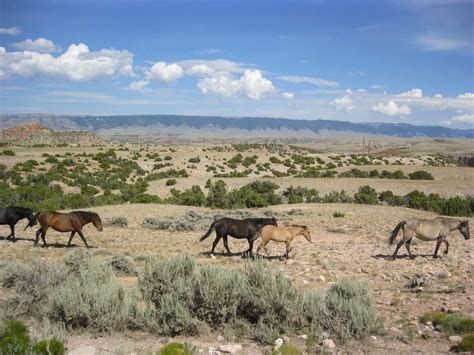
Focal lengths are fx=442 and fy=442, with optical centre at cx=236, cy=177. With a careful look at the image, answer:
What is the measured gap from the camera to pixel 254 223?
13.5 meters

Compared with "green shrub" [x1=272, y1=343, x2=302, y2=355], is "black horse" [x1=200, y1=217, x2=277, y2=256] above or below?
above

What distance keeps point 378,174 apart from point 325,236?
1234 inches

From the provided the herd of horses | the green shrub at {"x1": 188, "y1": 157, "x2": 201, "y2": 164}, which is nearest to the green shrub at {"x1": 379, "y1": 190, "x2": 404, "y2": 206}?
the herd of horses

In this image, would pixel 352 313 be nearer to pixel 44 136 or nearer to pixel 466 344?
pixel 466 344

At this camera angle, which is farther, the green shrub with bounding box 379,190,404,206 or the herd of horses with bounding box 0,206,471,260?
the green shrub with bounding box 379,190,404,206

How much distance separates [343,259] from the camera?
42.4 ft

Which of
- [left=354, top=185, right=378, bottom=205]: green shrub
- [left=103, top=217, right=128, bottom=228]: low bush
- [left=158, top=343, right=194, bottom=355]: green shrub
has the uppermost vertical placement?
[left=158, top=343, right=194, bottom=355]: green shrub

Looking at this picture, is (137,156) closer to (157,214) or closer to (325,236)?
(157,214)

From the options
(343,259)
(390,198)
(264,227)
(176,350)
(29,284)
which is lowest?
(390,198)

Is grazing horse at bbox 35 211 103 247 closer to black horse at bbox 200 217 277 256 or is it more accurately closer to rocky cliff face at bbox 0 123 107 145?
black horse at bbox 200 217 277 256

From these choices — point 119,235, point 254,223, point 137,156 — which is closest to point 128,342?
point 254,223

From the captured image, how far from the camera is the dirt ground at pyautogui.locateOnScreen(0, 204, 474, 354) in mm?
6918

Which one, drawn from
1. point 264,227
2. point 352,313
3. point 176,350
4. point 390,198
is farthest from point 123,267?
point 390,198

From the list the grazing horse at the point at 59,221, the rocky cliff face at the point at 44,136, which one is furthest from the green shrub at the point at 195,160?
the rocky cliff face at the point at 44,136
